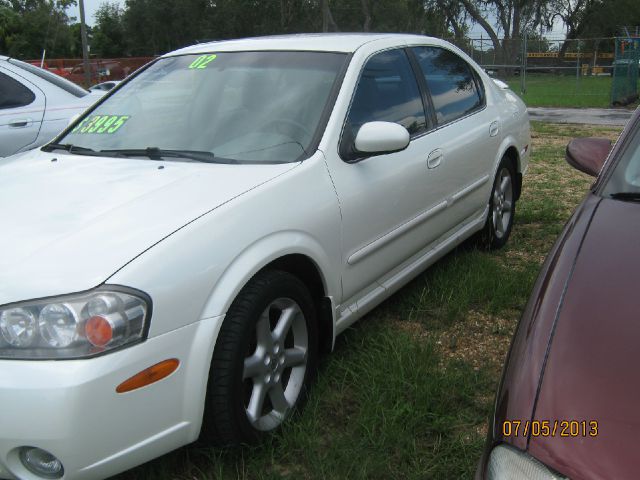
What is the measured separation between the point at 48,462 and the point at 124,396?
0.29 meters

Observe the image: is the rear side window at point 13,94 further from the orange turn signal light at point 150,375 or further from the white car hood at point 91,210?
the orange turn signal light at point 150,375

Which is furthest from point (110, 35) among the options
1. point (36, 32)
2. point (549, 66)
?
point (549, 66)

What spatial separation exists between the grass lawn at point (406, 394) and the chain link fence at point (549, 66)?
669 inches

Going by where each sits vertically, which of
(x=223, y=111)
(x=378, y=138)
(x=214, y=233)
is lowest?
(x=214, y=233)

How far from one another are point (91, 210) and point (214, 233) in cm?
48

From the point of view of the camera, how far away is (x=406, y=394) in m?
2.70

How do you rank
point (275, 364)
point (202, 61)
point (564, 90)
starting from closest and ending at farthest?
point (275, 364)
point (202, 61)
point (564, 90)

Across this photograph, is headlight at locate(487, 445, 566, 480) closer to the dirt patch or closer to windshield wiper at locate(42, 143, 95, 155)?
the dirt patch

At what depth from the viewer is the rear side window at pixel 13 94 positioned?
516 cm

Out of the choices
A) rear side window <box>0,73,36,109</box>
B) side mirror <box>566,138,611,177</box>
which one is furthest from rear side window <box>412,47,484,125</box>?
rear side window <box>0,73,36,109</box>

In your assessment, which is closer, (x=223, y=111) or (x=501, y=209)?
(x=223, y=111)

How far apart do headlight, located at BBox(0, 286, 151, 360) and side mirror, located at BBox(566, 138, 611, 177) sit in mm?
2023

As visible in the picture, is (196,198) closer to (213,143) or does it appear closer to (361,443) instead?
(213,143)
